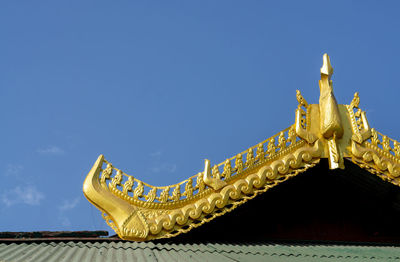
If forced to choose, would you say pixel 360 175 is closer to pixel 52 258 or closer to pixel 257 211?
pixel 257 211

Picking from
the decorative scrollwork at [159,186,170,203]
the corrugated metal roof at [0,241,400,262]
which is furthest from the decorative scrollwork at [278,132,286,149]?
the decorative scrollwork at [159,186,170,203]

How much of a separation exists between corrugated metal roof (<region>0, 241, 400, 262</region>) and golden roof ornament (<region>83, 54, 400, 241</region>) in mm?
289

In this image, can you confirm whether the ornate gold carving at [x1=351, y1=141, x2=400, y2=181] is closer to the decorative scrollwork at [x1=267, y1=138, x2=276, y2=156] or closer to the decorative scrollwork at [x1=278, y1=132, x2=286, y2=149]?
the decorative scrollwork at [x1=278, y1=132, x2=286, y2=149]

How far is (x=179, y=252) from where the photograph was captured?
15.8ft

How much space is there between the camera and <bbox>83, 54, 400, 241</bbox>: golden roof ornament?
5.29 meters

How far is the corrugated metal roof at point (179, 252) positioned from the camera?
432 centimetres

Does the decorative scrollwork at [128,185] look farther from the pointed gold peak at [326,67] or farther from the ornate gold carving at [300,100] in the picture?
the pointed gold peak at [326,67]

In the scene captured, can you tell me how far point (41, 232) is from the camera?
16.7 feet

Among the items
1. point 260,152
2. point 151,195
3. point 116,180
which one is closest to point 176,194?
point 151,195

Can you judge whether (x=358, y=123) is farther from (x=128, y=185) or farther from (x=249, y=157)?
(x=128, y=185)

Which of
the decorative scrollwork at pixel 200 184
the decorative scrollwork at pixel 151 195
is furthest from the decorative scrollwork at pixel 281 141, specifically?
the decorative scrollwork at pixel 151 195

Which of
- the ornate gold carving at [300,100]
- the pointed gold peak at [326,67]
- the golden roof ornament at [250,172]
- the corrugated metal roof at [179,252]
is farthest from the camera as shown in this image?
the pointed gold peak at [326,67]

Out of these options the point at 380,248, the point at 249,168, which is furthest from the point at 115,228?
the point at 380,248

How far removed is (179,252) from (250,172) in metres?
1.39
